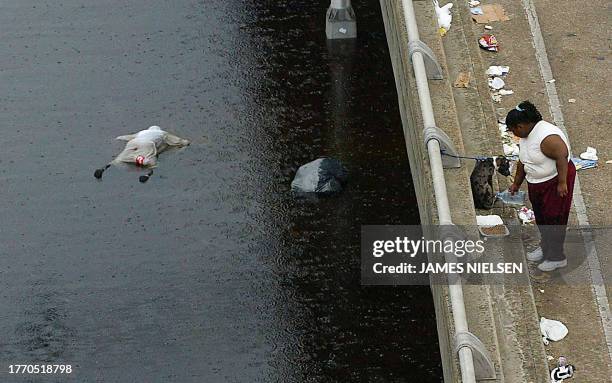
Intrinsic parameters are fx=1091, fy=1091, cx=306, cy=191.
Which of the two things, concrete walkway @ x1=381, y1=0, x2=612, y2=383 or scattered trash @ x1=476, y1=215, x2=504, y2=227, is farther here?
scattered trash @ x1=476, y1=215, x2=504, y2=227

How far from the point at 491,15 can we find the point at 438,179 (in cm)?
401

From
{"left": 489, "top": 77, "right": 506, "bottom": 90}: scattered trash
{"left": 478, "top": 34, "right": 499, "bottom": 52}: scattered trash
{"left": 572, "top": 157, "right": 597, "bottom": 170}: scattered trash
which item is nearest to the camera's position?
{"left": 572, "top": 157, "right": 597, "bottom": 170}: scattered trash

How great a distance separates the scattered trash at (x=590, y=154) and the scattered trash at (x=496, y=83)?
3.48ft

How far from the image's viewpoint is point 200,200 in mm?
8602

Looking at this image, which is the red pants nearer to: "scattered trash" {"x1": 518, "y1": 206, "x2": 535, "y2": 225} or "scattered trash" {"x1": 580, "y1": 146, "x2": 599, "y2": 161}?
"scattered trash" {"x1": 518, "y1": 206, "x2": 535, "y2": 225}

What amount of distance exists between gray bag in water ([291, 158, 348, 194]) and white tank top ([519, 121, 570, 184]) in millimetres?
2159

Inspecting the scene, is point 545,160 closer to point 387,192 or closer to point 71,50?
point 387,192

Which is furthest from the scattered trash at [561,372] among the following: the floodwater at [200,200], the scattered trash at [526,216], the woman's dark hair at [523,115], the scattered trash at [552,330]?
the woman's dark hair at [523,115]

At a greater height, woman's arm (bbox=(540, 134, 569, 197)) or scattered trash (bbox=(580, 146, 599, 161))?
scattered trash (bbox=(580, 146, 599, 161))

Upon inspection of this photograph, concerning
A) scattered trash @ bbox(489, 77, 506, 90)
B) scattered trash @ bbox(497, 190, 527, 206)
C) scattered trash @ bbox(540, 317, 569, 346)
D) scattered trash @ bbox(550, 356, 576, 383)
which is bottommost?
scattered trash @ bbox(550, 356, 576, 383)

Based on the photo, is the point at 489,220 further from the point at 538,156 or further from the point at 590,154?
the point at 590,154

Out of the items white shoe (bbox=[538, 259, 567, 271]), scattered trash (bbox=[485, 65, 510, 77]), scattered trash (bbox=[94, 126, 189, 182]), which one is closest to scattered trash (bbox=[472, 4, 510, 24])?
scattered trash (bbox=[485, 65, 510, 77])

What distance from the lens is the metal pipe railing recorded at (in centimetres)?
539

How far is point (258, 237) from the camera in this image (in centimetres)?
A: 817
